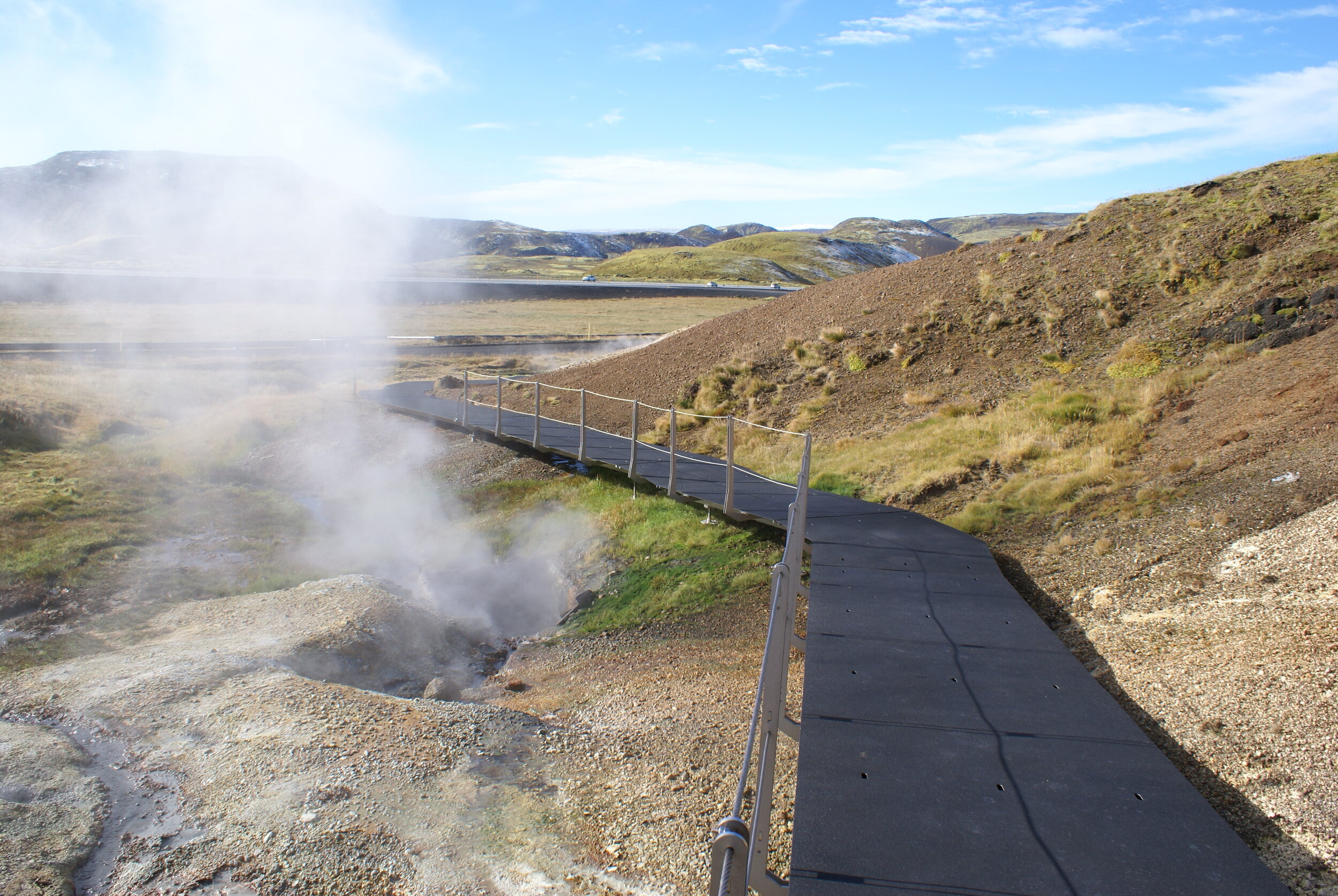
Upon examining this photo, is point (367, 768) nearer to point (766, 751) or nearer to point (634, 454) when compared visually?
point (766, 751)

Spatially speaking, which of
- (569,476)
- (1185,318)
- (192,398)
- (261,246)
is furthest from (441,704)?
(261,246)

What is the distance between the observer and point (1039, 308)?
56.4 ft

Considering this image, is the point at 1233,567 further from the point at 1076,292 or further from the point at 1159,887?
the point at 1076,292

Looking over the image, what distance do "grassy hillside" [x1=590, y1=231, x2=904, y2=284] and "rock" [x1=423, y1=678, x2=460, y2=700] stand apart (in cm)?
9569

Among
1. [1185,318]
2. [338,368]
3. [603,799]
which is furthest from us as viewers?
[338,368]

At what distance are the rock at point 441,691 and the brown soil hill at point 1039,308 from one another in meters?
9.07

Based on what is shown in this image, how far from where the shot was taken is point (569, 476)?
1612cm

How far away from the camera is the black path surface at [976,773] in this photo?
3.55m

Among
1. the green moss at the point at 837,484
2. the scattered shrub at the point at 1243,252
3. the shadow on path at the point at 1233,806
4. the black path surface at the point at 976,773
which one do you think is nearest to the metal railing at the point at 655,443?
the green moss at the point at 837,484

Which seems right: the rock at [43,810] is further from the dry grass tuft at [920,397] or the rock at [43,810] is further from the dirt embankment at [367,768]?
the dry grass tuft at [920,397]

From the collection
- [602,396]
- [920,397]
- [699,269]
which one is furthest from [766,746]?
[699,269]

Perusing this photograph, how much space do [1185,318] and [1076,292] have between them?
2815 millimetres

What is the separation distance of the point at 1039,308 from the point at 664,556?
10510 mm

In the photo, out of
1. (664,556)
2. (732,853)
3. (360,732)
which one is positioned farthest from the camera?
(664,556)
